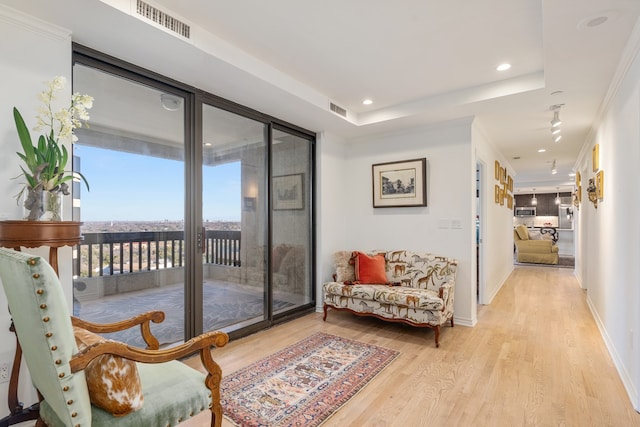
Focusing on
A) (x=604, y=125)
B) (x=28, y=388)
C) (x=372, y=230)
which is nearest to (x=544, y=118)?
(x=604, y=125)

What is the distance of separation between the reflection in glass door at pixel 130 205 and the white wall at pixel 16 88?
315mm

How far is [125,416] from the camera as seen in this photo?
4.21ft

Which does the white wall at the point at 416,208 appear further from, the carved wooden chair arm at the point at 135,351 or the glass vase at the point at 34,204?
the glass vase at the point at 34,204

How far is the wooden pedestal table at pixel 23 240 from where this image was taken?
1646mm

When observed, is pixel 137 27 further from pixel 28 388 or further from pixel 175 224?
pixel 28 388

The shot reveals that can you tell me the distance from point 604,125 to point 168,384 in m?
4.59

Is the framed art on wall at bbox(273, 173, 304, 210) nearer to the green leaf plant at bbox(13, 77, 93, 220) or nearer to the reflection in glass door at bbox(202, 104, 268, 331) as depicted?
the reflection in glass door at bbox(202, 104, 268, 331)

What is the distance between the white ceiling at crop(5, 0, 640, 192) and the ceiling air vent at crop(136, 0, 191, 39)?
5 cm

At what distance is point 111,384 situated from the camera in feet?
4.09

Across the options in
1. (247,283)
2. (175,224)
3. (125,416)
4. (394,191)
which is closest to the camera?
(125,416)

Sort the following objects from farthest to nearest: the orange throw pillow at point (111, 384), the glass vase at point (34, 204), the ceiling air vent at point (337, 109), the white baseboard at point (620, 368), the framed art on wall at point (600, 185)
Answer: the ceiling air vent at point (337, 109), the framed art on wall at point (600, 185), the white baseboard at point (620, 368), the glass vase at point (34, 204), the orange throw pillow at point (111, 384)

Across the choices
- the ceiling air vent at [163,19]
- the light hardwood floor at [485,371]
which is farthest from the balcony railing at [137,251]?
the ceiling air vent at [163,19]

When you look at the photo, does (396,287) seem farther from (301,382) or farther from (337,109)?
(337,109)

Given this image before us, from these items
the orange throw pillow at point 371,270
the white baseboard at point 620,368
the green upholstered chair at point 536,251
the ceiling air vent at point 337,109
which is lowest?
the white baseboard at point 620,368
